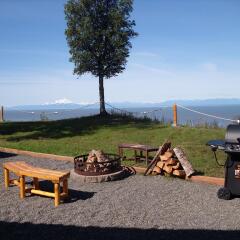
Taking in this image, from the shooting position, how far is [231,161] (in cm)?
778

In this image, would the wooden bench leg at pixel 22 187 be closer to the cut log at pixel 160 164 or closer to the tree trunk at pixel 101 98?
the cut log at pixel 160 164

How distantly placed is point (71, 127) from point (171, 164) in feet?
37.4

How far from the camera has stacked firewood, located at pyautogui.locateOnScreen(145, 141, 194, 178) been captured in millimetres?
9680

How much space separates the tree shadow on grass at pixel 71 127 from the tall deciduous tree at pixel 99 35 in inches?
90.4

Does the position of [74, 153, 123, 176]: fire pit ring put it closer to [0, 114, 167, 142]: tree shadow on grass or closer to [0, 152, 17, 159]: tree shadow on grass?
[0, 152, 17, 159]: tree shadow on grass

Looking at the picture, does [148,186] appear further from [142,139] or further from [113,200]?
[142,139]

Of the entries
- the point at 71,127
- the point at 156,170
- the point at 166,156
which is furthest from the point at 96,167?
the point at 71,127

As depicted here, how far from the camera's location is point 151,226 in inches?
257

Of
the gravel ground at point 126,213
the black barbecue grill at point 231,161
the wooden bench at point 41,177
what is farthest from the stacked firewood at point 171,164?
the wooden bench at point 41,177

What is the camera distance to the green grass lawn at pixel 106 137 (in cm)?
1314

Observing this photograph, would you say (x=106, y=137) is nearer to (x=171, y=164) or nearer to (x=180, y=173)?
(x=171, y=164)

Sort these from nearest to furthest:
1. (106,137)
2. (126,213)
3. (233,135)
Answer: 1. (126,213)
2. (233,135)
3. (106,137)

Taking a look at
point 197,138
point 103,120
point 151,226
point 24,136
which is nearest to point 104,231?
point 151,226

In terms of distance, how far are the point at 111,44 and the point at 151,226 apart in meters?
18.9
